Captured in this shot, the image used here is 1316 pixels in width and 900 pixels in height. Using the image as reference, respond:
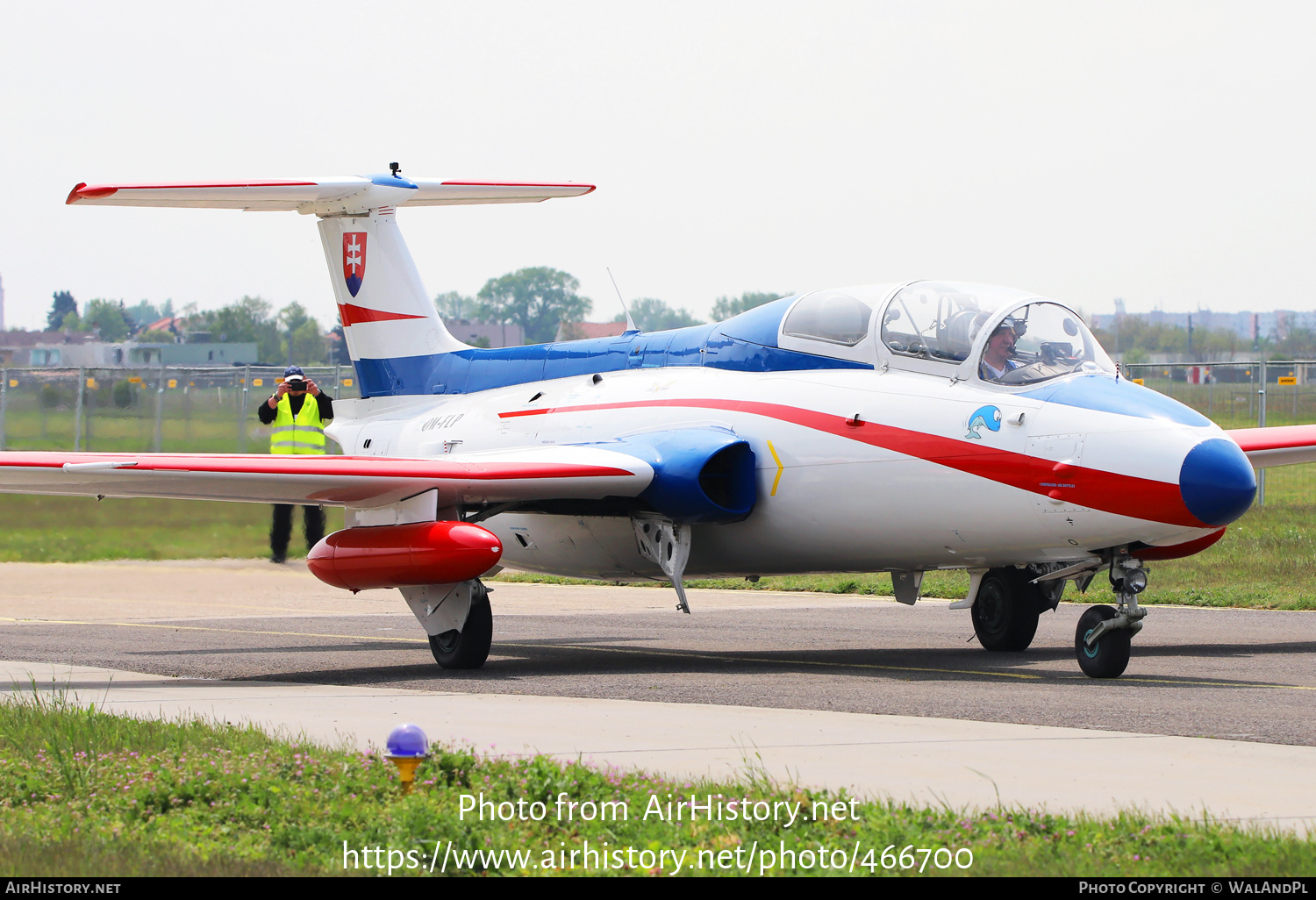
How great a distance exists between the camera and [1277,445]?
13.7m

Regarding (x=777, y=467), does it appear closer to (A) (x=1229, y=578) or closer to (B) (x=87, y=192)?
(B) (x=87, y=192)

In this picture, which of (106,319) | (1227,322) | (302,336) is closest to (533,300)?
(302,336)

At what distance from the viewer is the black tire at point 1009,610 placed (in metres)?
13.7

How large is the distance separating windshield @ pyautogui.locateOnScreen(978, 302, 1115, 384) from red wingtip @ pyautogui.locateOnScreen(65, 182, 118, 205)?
27.3 ft

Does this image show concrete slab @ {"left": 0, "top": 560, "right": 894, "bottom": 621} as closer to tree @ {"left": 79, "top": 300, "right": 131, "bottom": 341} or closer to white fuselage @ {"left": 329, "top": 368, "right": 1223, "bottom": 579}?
white fuselage @ {"left": 329, "top": 368, "right": 1223, "bottom": 579}

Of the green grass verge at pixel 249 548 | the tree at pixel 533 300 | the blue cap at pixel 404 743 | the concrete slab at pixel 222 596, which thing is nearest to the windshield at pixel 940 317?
the blue cap at pixel 404 743

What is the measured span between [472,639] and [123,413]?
20.2m

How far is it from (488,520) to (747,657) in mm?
3118

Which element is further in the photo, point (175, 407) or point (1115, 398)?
point (175, 407)

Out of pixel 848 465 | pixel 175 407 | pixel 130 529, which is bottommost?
pixel 130 529

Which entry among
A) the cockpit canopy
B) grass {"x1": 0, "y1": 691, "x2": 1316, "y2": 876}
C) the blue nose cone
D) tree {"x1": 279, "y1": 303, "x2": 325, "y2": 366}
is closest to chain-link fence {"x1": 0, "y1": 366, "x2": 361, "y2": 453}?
the cockpit canopy

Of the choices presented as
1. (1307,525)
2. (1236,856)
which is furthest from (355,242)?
(1307,525)

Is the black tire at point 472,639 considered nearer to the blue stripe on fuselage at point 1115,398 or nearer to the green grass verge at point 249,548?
the blue stripe on fuselage at point 1115,398

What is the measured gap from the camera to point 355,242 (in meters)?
17.1
